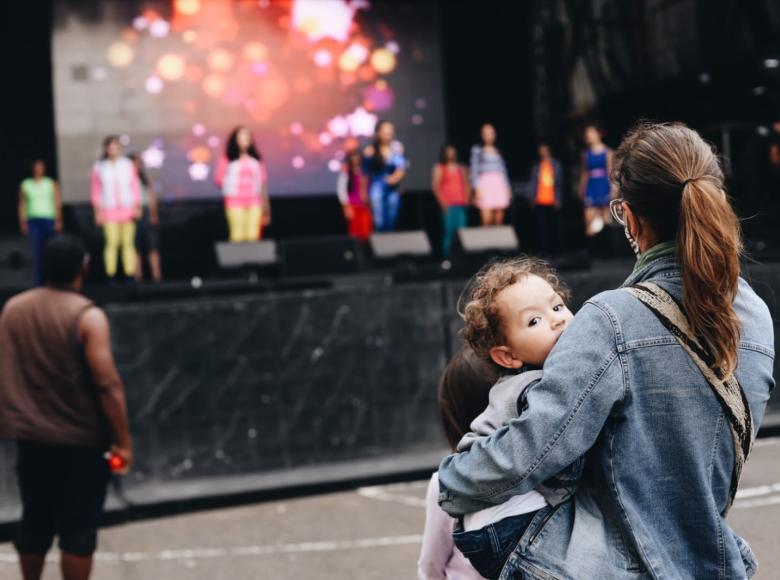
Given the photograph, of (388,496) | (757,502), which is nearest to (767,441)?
(757,502)

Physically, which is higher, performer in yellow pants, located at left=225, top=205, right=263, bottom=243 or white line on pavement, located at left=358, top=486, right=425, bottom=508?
performer in yellow pants, located at left=225, top=205, right=263, bottom=243

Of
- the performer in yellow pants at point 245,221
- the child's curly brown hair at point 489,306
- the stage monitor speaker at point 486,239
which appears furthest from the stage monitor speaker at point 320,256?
Result: the child's curly brown hair at point 489,306

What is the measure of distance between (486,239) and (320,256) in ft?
8.35

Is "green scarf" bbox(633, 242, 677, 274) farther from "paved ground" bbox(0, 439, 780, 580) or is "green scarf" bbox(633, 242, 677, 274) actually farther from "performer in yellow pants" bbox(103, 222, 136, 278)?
"performer in yellow pants" bbox(103, 222, 136, 278)

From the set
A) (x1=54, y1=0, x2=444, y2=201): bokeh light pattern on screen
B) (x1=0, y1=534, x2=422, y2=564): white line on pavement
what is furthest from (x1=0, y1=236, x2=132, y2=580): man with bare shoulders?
(x1=54, y1=0, x2=444, y2=201): bokeh light pattern on screen

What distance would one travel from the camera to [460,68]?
2075 centimetres

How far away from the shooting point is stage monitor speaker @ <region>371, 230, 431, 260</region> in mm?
13664

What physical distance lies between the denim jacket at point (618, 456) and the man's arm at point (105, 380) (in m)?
3.08

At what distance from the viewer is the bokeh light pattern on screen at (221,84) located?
1797 cm

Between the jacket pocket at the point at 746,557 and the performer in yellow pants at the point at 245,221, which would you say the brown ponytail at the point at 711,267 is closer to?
the jacket pocket at the point at 746,557

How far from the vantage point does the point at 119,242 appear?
1381cm

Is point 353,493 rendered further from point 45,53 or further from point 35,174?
point 45,53

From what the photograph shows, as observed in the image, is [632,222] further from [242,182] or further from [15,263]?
[15,263]

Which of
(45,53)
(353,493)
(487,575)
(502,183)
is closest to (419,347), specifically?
(353,493)
